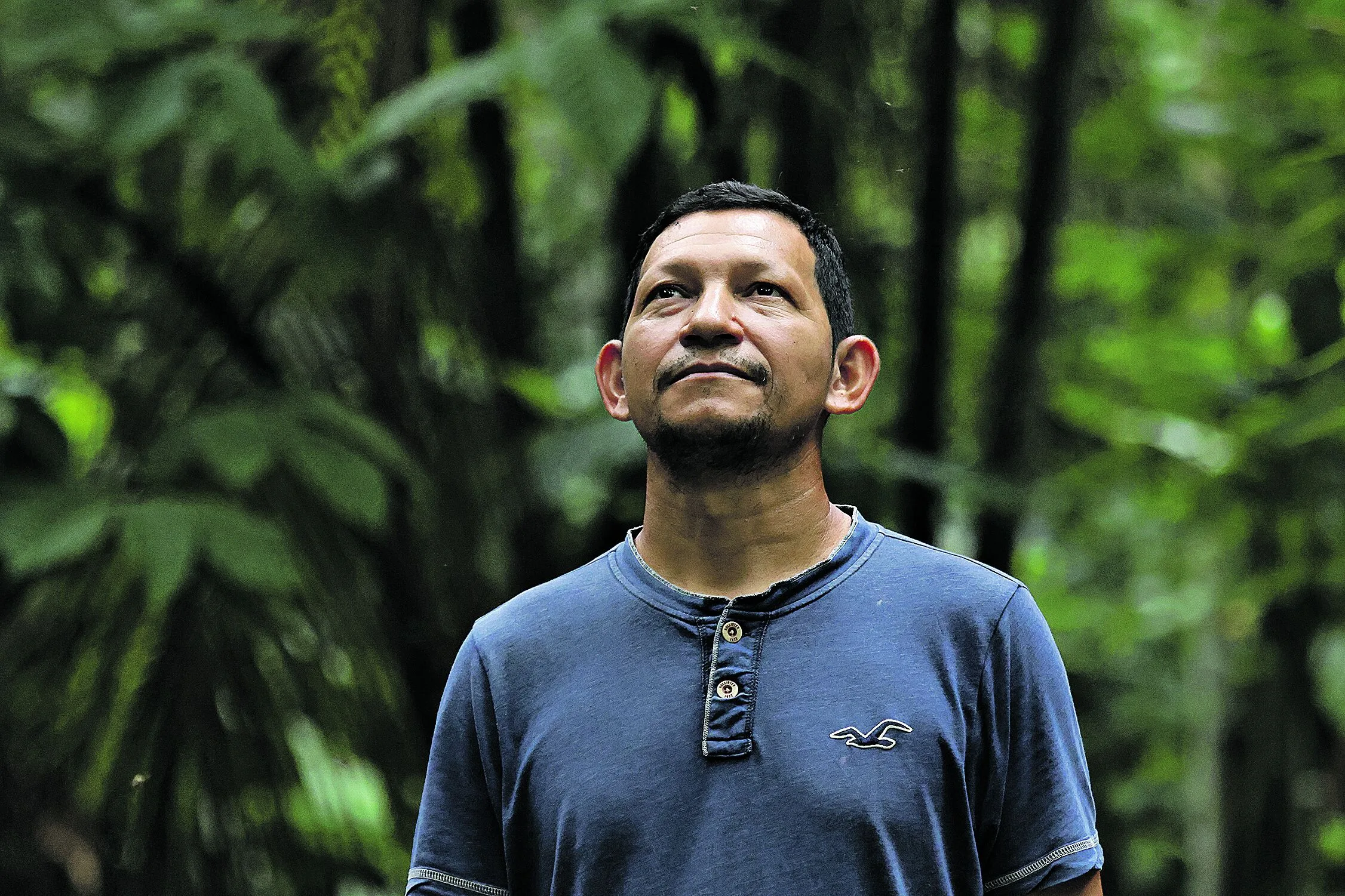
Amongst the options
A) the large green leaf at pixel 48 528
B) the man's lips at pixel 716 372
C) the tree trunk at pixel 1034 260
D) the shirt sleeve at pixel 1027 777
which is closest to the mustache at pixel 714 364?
the man's lips at pixel 716 372

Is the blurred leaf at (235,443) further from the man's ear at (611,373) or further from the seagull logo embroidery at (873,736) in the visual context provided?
the seagull logo embroidery at (873,736)

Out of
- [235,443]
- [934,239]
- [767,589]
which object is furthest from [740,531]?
[934,239]

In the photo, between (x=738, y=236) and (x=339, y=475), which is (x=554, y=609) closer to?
(x=738, y=236)

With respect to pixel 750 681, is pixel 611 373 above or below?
above

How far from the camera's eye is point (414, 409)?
295 centimetres

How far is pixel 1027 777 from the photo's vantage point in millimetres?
1208

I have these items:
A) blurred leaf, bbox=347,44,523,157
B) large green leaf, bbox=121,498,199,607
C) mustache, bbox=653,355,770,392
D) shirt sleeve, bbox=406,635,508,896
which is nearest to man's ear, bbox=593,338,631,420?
mustache, bbox=653,355,770,392

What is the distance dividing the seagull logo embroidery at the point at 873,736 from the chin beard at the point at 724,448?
229 mm

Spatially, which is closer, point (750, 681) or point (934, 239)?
point (750, 681)

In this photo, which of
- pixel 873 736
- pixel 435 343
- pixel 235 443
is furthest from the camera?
pixel 435 343

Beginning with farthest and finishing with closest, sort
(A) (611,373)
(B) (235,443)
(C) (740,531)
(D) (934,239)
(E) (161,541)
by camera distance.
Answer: (D) (934,239) < (B) (235,443) < (E) (161,541) < (A) (611,373) < (C) (740,531)

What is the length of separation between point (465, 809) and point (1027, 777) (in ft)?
1.57

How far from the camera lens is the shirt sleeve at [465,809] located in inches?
50.1

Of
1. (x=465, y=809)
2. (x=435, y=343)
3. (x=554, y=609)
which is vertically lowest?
(x=465, y=809)
